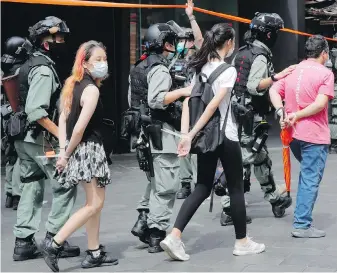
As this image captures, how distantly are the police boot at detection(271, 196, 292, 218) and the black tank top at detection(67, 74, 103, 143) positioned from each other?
2.49m

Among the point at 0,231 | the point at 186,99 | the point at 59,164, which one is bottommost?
the point at 0,231

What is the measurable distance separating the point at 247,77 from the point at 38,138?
222cm

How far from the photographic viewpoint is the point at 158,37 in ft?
20.7

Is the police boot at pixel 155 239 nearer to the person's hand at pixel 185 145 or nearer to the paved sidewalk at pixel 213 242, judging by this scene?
the paved sidewalk at pixel 213 242

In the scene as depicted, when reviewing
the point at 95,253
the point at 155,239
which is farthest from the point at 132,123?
the point at 95,253

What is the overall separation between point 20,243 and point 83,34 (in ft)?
23.0

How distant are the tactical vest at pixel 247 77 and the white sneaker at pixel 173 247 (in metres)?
1.92

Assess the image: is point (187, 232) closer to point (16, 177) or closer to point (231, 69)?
point (231, 69)

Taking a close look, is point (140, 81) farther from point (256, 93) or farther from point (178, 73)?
point (256, 93)

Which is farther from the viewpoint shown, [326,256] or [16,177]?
[16,177]

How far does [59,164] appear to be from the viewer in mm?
5516

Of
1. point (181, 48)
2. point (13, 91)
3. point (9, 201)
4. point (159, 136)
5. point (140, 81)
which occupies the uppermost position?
point (181, 48)

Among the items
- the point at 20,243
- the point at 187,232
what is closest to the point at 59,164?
the point at 20,243

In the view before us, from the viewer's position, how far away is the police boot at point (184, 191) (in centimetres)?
884
